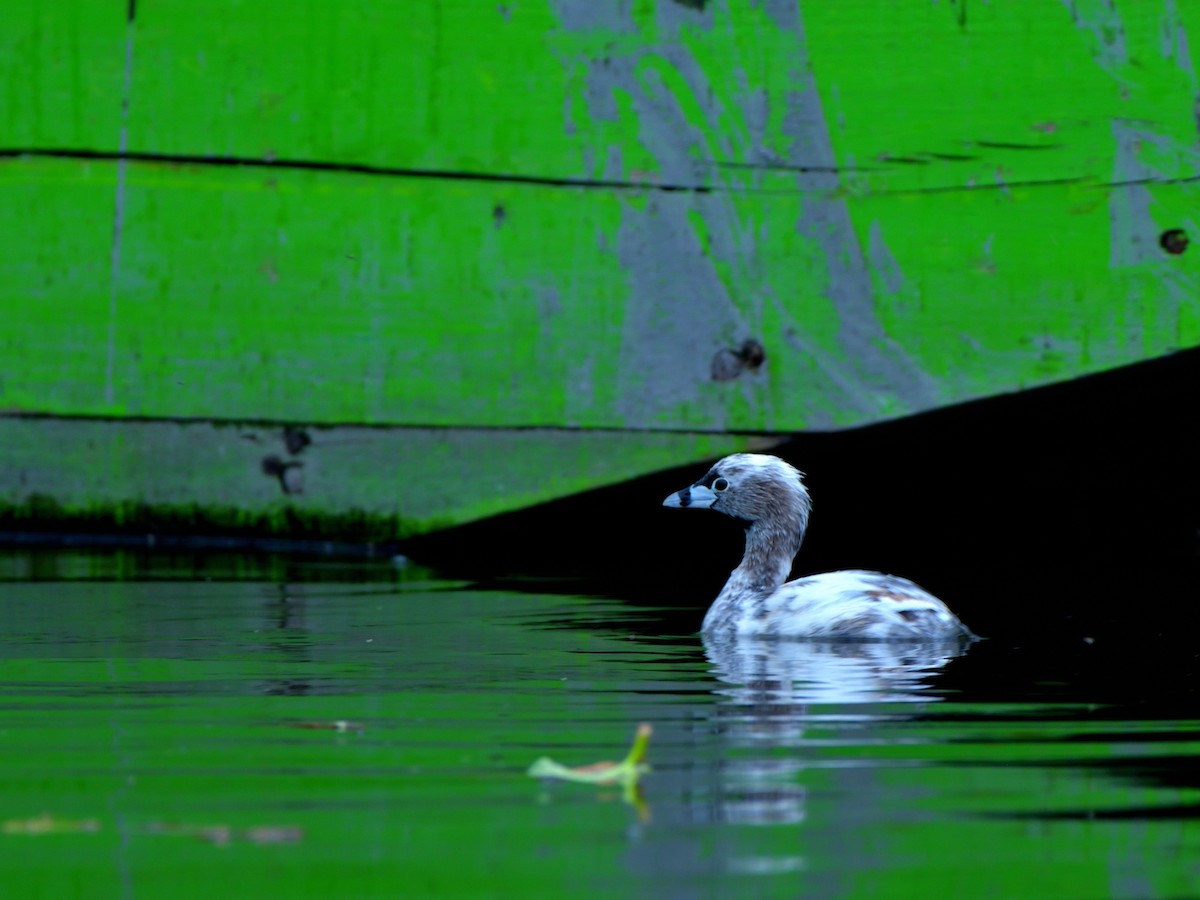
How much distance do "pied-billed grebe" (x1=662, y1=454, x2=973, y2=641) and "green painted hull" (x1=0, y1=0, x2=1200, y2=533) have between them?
0.40 m

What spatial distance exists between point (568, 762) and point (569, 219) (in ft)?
12.4

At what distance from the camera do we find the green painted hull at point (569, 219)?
6.86 metres

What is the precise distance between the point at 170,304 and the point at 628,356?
1690mm

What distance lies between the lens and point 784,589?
7152 mm

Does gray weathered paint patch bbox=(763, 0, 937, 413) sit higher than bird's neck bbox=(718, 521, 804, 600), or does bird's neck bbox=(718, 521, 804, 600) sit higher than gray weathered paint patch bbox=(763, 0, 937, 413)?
gray weathered paint patch bbox=(763, 0, 937, 413)

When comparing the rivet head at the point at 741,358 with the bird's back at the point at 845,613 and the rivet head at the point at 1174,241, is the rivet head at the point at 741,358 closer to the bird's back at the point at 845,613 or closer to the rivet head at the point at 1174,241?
the bird's back at the point at 845,613

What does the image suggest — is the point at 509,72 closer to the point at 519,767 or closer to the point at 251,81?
the point at 251,81

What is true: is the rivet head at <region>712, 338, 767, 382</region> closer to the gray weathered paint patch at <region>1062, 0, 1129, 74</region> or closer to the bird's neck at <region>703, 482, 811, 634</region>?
the bird's neck at <region>703, 482, 811, 634</region>

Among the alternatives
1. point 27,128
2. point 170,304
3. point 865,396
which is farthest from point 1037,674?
point 27,128

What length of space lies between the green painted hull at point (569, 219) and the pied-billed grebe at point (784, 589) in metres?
0.40

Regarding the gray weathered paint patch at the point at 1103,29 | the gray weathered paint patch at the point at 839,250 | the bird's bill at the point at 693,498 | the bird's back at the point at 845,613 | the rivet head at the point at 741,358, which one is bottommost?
the bird's back at the point at 845,613

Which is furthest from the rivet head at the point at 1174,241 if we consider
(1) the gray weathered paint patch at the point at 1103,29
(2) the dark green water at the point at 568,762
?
(2) the dark green water at the point at 568,762

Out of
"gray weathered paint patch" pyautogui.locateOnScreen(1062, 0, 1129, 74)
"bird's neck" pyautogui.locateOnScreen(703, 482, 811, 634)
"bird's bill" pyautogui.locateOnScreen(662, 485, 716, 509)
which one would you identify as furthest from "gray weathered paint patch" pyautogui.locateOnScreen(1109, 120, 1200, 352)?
"bird's bill" pyautogui.locateOnScreen(662, 485, 716, 509)

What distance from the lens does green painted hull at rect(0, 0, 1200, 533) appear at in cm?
686
